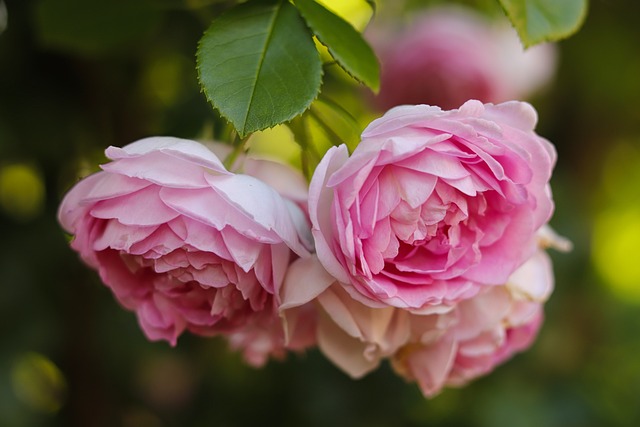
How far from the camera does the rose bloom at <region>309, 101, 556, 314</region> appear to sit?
0.49 meters

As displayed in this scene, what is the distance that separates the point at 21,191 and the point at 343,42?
0.74 metres

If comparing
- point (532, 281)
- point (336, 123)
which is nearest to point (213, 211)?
point (336, 123)

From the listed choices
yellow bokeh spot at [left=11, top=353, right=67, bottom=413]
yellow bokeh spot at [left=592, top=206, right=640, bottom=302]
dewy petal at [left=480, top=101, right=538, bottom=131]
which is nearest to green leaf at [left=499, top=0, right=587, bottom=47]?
dewy petal at [left=480, top=101, right=538, bottom=131]

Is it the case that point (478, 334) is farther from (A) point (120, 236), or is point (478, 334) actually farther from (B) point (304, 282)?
(A) point (120, 236)

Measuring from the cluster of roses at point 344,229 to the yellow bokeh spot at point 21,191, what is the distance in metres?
0.58

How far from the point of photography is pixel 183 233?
504 mm

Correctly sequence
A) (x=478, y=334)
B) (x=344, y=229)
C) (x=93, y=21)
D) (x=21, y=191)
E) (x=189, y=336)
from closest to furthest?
(x=344, y=229)
(x=478, y=334)
(x=93, y=21)
(x=21, y=191)
(x=189, y=336)

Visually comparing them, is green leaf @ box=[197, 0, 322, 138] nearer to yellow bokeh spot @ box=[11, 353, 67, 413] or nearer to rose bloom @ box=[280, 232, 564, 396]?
rose bloom @ box=[280, 232, 564, 396]

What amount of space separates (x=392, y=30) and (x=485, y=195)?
806 millimetres

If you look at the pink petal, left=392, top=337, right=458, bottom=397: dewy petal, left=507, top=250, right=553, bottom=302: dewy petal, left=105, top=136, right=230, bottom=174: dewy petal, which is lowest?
left=392, top=337, right=458, bottom=397: dewy petal

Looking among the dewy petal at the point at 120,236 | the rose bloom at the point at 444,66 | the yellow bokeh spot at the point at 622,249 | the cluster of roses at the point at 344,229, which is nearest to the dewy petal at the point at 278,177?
the cluster of roses at the point at 344,229

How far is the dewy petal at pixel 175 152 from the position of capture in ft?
1.64

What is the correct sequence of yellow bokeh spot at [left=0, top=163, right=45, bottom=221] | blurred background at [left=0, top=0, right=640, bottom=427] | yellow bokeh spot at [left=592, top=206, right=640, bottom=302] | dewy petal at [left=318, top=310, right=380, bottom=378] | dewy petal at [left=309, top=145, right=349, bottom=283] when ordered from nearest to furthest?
1. dewy petal at [left=309, top=145, right=349, bottom=283]
2. dewy petal at [left=318, top=310, right=380, bottom=378]
3. blurred background at [left=0, top=0, right=640, bottom=427]
4. yellow bokeh spot at [left=0, top=163, right=45, bottom=221]
5. yellow bokeh spot at [left=592, top=206, right=640, bottom=302]

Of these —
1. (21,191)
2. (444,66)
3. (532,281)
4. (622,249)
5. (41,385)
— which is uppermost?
(532,281)
